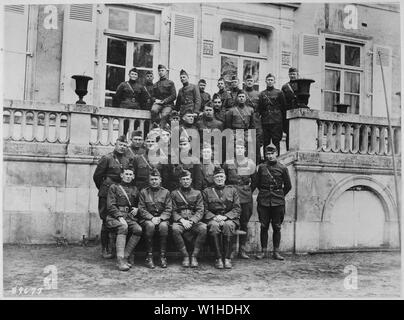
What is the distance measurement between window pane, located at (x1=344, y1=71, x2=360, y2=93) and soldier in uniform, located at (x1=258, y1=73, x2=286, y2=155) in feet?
9.19

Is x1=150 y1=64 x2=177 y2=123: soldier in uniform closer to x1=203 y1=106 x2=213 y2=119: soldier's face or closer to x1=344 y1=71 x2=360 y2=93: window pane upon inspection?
x1=203 y1=106 x2=213 y2=119: soldier's face

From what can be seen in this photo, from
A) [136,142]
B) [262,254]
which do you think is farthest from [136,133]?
[262,254]

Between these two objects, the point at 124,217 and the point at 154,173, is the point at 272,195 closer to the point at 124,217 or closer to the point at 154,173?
the point at 154,173

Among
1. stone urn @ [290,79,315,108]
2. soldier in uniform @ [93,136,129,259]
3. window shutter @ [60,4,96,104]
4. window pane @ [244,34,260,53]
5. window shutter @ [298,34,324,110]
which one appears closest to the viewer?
soldier in uniform @ [93,136,129,259]

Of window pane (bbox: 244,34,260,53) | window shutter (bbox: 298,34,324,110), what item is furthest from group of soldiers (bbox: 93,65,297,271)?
window pane (bbox: 244,34,260,53)

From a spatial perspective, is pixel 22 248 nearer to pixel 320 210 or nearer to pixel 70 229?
pixel 70 229

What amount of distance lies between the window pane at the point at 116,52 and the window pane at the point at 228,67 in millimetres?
1830

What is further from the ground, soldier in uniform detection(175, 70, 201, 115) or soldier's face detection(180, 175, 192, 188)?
soldier in uniform detection(175, 70, 201, 115)

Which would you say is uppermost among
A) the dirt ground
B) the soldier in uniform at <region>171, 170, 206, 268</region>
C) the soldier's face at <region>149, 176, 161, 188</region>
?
the soldier's face at <region>149, 176, 161, 188</region>

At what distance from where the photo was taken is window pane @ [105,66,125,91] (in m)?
8.66

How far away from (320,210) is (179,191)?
2.18 metres

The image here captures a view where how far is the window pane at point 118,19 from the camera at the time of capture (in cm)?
859

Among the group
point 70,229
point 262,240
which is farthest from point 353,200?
point 70,229

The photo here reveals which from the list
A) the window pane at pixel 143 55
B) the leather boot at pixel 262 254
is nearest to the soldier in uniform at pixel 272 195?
the leather boot at pixel 262 254
